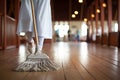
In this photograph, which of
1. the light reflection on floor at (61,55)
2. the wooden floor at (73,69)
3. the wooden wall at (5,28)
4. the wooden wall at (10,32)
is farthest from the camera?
the wooden wall at (10,32)

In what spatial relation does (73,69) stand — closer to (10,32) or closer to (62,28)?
(10,32)

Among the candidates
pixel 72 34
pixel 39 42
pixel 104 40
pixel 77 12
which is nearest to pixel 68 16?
pixel 77 12

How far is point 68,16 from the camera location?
76.0 ft

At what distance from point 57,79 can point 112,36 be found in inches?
347

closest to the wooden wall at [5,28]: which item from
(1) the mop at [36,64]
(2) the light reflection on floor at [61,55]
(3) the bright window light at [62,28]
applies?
(2) the light reflection on floor at [61,55]

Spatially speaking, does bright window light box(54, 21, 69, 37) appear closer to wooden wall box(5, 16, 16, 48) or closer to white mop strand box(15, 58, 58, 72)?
wooden wall box(5, 16, 16, 48)

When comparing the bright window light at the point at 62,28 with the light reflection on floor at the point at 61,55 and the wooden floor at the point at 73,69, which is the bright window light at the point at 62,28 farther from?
the wooden floor at the point at 73,69

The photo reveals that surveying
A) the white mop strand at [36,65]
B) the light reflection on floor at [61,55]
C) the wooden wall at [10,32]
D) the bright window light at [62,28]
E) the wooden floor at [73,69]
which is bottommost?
the light reflection on floor at [61,55]

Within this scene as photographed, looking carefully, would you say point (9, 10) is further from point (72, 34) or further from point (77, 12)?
point (72, 34)

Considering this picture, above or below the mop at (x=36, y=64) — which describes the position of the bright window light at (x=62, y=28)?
above

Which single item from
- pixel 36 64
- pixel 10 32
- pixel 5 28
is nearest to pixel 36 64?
pixel 36 64

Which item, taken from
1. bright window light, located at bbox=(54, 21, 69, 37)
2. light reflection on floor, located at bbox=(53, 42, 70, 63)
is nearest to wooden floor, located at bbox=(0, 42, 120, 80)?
light reflection on floor, located at bbox=(53, 42, 70, 63)

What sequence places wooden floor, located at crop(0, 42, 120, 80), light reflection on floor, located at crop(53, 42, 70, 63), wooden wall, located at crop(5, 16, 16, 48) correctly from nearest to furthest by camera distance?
wooden floor, located at crop(0, 42, 120, 80)
light reflection on floor, located at crop(53, 42, 70, 63)
wooden wall, located at crop(5, 16, 16, 48)

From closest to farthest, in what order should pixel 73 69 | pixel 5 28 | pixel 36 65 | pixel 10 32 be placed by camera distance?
1. pixel 36 65
2. pixel 73 69
3. pixel 5 28
4. pixel 10 32
